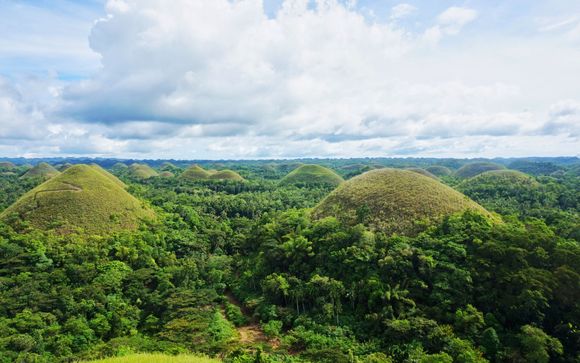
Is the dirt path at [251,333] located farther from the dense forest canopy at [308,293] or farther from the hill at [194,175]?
the hill at [194,175]

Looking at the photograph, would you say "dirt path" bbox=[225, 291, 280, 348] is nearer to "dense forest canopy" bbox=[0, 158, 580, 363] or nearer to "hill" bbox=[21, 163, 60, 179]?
"dense forest canopy" bbox=[0, 158, 580, 363]

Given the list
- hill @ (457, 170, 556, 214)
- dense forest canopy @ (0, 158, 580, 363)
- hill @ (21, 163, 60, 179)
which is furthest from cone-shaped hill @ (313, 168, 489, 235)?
hill @ (21, 163, 60, 179)

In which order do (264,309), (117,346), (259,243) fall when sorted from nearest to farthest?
(117,346), (264,309), (259,243)

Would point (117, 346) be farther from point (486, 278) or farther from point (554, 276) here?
point (554, 276)

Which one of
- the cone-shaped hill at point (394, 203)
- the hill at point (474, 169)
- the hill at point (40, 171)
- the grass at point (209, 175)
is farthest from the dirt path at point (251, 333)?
the hill at point (474, 169)

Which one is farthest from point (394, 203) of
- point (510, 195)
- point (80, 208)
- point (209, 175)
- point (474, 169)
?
point (474, 169)

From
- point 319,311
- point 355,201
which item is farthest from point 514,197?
point 319,311

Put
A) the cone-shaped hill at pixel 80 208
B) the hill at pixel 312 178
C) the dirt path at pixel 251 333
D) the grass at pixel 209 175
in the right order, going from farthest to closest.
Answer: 1. the grass at pixel 209 175
2. the hill at pixel 312 178
3. the cone-shaped hill at pixel 80 208
4. the dirt path at pixel 251 333

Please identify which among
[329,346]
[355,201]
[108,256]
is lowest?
[329,346]
